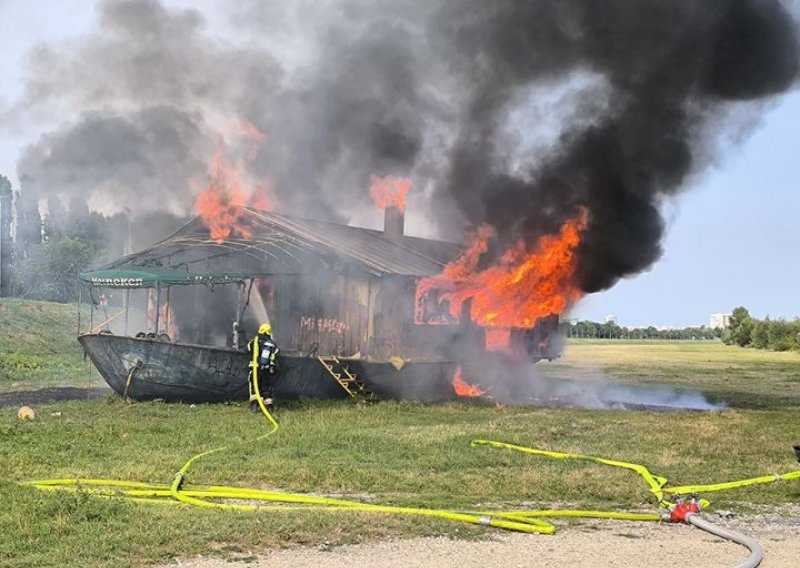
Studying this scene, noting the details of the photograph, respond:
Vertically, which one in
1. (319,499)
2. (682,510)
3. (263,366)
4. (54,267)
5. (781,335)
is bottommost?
(319,499)

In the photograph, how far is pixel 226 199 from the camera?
23.5 m

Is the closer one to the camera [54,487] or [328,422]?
[54,487]

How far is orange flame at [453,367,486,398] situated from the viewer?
79.1 feet

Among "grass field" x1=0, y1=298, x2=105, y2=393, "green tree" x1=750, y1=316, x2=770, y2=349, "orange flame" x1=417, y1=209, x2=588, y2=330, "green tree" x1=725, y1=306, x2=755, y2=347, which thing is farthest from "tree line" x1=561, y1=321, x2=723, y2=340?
"orange flame" x1=417, y1=209, x2=588, y2=330

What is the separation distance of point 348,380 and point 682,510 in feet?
41.9

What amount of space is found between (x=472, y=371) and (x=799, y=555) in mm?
17146

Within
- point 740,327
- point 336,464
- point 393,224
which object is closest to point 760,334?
point 740,327

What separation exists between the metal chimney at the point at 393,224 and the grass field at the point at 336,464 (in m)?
8.60

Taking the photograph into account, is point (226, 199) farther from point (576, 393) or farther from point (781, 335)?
point (781, 335)

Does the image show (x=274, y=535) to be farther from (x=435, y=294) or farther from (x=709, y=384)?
(x=709, y=384)

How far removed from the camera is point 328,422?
54.9 ft

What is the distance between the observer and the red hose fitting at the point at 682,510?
862cm

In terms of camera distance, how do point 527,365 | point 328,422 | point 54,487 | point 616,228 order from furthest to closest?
point 527,365, point 616,228, point 328,422, point 54,487

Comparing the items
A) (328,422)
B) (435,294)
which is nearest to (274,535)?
(328,422)
